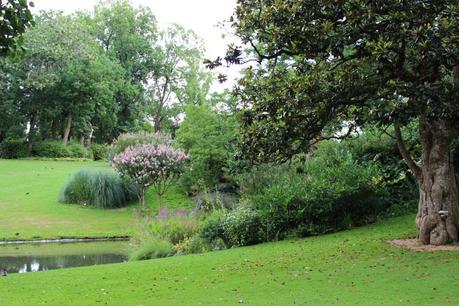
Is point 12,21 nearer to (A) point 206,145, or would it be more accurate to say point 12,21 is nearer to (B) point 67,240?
(B) point 67,240

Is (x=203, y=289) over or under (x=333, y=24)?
under

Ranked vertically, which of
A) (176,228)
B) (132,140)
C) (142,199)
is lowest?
(176,228)

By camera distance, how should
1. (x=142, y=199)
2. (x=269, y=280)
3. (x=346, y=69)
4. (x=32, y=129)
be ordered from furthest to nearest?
(x=32, y=129)
(x=142, y=199)
(x=346, y=69)
(x=269, y=280)

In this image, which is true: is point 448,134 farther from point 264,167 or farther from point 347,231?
point 264,167

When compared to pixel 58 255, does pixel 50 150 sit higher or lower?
higher

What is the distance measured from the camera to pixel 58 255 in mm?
16094

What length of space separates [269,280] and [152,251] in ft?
20.5

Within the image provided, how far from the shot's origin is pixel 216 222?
1496 centimetres

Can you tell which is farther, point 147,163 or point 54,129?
point 54,129

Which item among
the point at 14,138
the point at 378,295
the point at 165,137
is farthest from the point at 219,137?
the point at 14,138

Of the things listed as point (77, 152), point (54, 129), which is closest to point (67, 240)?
point (77, 152)

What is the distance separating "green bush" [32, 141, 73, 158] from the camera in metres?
43.0

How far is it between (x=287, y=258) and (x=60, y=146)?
36229 millimetres

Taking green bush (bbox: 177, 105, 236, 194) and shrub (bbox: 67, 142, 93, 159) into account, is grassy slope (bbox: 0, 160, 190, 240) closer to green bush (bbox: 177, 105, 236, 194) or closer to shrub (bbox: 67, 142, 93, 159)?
green bush (bbox: 177, 105, 236, 194)
